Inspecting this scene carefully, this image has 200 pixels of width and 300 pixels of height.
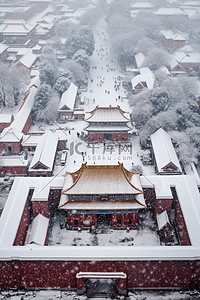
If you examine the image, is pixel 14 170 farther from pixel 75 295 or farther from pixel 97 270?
pixel 97 270

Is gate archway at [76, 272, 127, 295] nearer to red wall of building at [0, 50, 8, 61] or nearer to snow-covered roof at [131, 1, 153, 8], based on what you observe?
red wall of building at [0, 50, 8, 61]

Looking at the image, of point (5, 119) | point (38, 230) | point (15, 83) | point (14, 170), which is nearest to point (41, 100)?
point (5, 119)

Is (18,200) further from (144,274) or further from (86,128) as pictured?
(86,128)

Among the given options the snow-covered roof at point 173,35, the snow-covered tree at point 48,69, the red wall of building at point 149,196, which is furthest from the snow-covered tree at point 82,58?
the red wall of building at point 149,196

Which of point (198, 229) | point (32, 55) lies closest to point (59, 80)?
point (32, 55)

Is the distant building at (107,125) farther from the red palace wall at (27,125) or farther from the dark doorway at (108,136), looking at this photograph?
the red palace wall at (27,125)

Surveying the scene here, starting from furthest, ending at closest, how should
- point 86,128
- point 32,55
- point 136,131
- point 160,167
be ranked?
1. point 32,55
2. point 136,131
3. point 86,128
4. point 160,167

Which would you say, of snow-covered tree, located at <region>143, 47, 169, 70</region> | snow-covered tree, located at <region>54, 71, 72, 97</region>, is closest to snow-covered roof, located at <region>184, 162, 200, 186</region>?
snow-covered tree, located at <region>54, 71, 72, 97</region>
